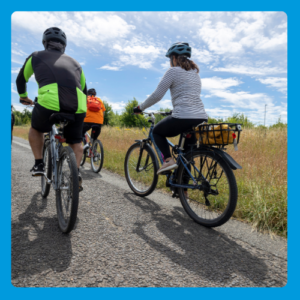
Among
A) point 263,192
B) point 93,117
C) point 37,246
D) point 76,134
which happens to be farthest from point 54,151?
point 93,117

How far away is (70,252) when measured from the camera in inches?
83.9

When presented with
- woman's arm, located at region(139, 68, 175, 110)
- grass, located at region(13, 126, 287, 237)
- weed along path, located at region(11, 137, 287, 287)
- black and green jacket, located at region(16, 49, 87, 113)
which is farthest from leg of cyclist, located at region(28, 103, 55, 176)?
grass, located at region(13, 126, 287, 237)

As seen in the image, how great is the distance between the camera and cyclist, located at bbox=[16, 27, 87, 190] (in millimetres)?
2566

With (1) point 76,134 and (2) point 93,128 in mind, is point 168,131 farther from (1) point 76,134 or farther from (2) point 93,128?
(2) point 93,128

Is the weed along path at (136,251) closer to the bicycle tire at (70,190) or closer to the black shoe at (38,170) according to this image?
the bicycle tire at (70,190)

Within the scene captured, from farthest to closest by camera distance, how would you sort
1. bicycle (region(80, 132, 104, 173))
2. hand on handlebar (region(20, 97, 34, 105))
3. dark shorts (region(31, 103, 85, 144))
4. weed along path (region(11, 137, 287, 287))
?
1. bicycle (region(80, 132, 104, 173))
2. hand on handlebar (region(20, 97, 34, 105))
3. dark shorts (region(31, 103, 85, 144))
4. weed along path (region(11, 137, 287, 287))

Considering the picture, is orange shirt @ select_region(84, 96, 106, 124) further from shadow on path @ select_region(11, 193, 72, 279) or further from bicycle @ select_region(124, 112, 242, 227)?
shadow on path @ select_region(11, 193, 72, 279)

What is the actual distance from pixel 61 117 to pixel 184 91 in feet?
5.00

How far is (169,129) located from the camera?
3.19 metres

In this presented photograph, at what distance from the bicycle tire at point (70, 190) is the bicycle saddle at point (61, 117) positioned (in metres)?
0.32

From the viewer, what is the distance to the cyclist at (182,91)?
298cm

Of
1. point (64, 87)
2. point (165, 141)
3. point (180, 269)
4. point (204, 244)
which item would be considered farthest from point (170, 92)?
point (180, 269)

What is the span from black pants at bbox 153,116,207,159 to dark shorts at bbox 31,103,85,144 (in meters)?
1.06

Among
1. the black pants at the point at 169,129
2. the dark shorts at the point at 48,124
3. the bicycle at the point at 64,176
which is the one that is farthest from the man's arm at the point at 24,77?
the black pants at the point at 169,129
